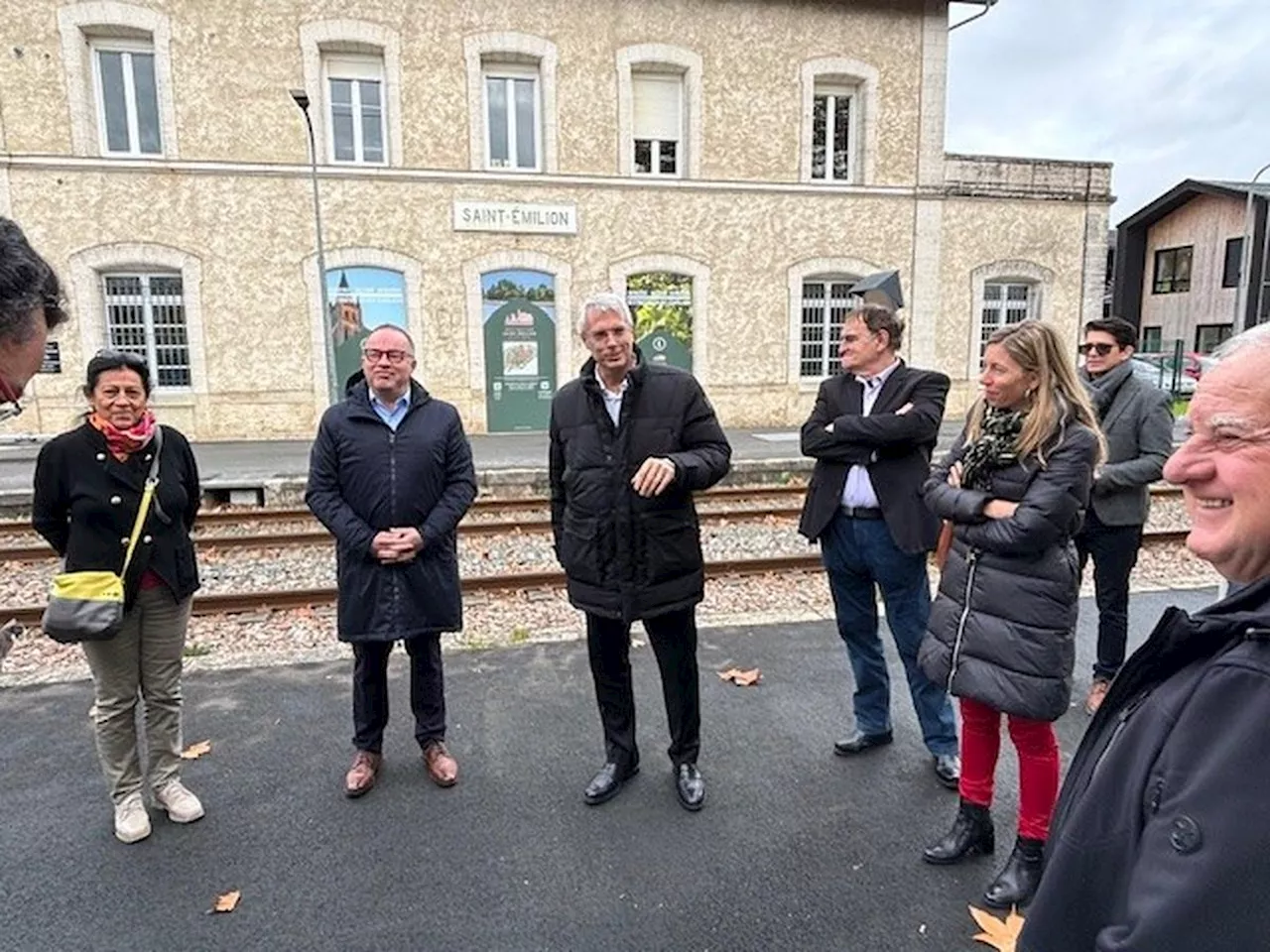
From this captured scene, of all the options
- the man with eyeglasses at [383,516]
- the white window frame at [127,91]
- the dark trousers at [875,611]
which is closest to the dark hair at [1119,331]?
the dark trousers at [875,611]

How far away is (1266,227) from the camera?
97.5 feet

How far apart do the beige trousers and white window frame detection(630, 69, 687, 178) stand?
14572 millimetres

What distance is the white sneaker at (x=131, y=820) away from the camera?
317 cm

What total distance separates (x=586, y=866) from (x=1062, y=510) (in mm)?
2142

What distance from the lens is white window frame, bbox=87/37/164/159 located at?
14234 millimetres

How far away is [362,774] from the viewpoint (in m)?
3.56

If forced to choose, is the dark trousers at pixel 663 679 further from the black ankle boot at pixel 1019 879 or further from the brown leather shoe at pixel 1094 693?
the brown leather shoe at pixel 1094 693

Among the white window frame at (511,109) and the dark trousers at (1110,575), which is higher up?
the white window frame at (511,109)

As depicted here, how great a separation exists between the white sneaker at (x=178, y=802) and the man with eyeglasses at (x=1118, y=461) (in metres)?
4.16

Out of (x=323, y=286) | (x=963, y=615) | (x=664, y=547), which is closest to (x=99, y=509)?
(x=664, y=547)

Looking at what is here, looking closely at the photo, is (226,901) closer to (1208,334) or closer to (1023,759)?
(1023,759)

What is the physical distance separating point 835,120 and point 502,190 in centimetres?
726

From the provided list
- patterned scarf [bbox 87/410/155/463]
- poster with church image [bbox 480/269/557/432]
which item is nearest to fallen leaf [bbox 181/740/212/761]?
patterned scarf [bbox 87/410/155/463]

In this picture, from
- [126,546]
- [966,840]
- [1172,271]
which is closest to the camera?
[966,840]
